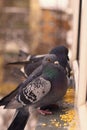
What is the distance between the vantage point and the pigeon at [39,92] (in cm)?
62

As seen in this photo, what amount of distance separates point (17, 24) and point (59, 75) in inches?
42.8

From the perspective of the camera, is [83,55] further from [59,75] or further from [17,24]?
[17,24]

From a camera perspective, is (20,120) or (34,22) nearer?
(20,120)

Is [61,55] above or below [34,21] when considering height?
above

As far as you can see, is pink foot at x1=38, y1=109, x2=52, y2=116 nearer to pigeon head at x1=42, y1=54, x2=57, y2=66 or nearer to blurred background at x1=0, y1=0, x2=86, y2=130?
pigeon head at x1=42, y1=54, x2=57, y2=66

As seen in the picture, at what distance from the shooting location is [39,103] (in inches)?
24.9

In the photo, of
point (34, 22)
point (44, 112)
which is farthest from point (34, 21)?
point (44, 112)

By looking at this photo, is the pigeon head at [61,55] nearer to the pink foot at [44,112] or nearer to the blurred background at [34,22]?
the pink foot at [44,112]

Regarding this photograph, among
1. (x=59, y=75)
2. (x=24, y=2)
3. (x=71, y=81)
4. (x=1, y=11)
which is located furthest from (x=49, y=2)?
(x=59, y=75)

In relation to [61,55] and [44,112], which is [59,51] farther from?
[44,112]

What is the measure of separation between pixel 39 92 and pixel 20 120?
0.06 m

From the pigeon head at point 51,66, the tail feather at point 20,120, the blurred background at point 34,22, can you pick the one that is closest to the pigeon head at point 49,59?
the pigeon head at point 51,66

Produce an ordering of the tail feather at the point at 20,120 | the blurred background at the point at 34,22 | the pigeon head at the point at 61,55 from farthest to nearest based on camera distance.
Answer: the blurred background at the point at 34,22
the pigeon head at the point at 61,55
the tail feather at the point at 20,120

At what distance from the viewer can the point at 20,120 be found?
1.96 ft
